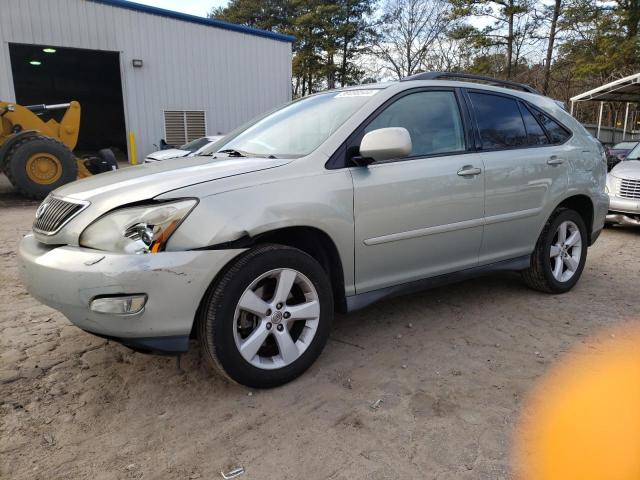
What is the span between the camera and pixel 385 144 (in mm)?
2748

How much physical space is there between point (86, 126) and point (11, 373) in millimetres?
26531

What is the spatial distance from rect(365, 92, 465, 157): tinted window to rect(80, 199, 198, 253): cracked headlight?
53.7 inches

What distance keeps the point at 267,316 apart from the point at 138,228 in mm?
786

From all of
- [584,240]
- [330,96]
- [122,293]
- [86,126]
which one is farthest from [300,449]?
[86,126]

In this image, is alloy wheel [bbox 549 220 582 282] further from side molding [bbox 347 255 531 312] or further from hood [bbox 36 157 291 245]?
hood [bbox 36 157 291 245]

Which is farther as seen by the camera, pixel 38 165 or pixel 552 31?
pixel 552 31

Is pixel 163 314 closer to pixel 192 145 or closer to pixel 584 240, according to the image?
pixel 584 240

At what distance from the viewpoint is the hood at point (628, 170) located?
7.12 m

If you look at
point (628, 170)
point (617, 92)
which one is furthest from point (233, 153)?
point (617, 92)

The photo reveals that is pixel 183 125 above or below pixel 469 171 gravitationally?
above

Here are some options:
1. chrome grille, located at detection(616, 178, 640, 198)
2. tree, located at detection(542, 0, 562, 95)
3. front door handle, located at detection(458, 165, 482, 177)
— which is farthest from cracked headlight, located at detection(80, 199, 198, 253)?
tree, located at detection(542, 0, 562, 95)

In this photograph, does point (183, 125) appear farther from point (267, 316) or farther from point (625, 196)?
point (267, 316)

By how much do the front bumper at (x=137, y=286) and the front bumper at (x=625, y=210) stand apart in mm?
6744

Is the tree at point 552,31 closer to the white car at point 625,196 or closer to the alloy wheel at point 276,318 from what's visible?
the white car at point 625,196
